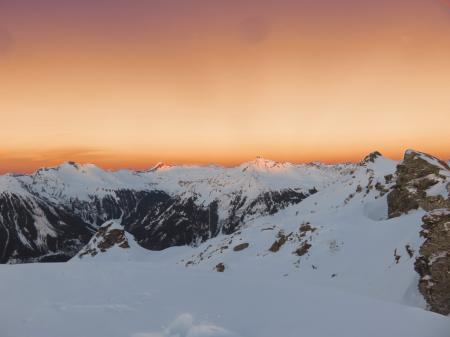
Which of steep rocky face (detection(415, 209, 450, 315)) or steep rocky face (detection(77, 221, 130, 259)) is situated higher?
steep rocky face (detection(415, 209, 450, 315))

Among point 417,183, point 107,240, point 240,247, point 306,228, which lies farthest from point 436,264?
point 107,240

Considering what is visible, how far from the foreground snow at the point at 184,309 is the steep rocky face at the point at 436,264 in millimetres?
9423

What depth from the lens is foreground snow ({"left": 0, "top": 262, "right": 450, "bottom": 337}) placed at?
8727 millimetres

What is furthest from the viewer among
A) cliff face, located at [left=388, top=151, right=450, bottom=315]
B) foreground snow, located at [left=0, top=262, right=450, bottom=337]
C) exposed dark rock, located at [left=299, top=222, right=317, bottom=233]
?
exposed dark rock, located at [left=299, top=222, right=317, bottom=233]

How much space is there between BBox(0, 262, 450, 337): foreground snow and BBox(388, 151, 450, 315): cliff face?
963cm

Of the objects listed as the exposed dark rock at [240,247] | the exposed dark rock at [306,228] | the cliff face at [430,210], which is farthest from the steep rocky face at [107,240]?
the cliff face at [430,210]

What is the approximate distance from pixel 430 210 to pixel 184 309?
3002 cm

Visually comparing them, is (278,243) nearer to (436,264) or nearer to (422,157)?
(422,157)

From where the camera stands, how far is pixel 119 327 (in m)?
8.76

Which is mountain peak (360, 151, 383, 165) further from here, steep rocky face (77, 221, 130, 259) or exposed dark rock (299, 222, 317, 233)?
steep rocky face (77, 221, 130, 259)

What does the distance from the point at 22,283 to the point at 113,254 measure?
75.9 metres

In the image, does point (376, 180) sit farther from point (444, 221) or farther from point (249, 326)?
point (249, 326)

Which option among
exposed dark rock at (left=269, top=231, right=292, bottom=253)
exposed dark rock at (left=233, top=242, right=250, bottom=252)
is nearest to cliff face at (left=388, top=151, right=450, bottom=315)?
exposed dark rock at (left=269, top=231, right=292, bottom=253)

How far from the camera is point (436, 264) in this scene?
18.8m
